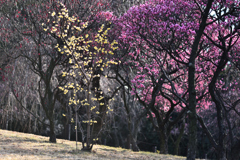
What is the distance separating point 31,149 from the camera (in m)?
9.30

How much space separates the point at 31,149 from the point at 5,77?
206 inches

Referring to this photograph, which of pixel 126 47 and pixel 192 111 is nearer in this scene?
pixel 192 111

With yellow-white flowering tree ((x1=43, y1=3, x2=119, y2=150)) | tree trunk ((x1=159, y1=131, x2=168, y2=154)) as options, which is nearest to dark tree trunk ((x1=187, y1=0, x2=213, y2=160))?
yellow-white flowering tree ((x1=43, y1=3, x2=119, y2=150))

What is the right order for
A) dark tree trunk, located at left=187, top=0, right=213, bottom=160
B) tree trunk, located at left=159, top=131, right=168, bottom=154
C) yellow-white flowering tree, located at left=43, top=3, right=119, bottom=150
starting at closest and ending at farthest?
dark tree trunk, located at left=187, top=0, right=213, bottom=160
yellow-white flowering tree, located at left=43, top=3, right=119, bottom=150
tree trunk, located at left=159, top=131, right=168, bottom=154

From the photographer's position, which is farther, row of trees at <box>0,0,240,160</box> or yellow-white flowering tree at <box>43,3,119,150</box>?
yellow-white flowering tree at <box>43,3,119,150</box>

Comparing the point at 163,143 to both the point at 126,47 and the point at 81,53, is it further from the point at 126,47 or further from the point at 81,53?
the point at 81,53

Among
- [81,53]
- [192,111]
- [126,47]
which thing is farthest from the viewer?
[126,47]

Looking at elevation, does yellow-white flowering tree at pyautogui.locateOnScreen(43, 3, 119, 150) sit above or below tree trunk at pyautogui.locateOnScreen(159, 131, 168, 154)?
above

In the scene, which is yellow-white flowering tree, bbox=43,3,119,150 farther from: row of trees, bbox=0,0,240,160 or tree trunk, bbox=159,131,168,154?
tree trunk, bbox=159,131,168,154

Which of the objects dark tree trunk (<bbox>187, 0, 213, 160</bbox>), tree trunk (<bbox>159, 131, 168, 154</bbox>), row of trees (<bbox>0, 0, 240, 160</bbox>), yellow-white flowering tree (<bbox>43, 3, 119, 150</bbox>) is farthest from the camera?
tree trunk (<bbox>159, 131, 168, 154</bbox>)

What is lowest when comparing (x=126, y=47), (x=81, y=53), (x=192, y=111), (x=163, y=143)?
(x=163, y=143)

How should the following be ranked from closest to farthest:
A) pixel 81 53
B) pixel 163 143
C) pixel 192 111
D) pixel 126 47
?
pixel 192 111 → pixel 81 53 → pixel 126 47 → pixel 163 143

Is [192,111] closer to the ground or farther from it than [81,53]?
closer to the ground

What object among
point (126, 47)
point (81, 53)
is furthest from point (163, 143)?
point (81, 53)
